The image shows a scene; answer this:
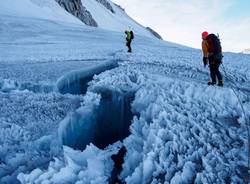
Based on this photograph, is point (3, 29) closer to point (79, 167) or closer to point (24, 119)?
point (24, 119)

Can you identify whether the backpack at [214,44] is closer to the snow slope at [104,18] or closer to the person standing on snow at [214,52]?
the person standing on snow at [214,52]

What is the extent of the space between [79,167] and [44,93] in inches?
110

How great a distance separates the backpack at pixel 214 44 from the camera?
7.63 m

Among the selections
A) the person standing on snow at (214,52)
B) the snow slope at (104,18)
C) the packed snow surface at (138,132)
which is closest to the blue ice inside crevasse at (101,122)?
the packed snow surface at (138,132)

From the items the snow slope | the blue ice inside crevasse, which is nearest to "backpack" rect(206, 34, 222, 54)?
the blue ice inside crevasse

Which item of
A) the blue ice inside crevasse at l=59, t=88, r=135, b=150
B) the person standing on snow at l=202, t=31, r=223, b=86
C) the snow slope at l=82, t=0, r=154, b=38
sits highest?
the person standing on snow at l=202, t=31, r=223, b=86

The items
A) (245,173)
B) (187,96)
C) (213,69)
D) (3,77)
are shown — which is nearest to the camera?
(245,173)

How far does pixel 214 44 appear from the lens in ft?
25.1

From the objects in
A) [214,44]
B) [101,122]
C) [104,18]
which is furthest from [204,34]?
[104,18]

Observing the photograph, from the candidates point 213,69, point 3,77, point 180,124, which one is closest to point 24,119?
point 180,124

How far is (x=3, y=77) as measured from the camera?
8.34m

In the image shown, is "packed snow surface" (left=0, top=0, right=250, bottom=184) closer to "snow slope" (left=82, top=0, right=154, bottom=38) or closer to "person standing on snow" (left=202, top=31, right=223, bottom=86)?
"person standing on snow" (left=202, top=31, right=223, bottom=86)

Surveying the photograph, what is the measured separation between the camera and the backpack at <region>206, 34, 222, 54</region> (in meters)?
7.63

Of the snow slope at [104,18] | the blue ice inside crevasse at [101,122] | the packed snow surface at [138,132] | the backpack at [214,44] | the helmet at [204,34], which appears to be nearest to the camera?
the packed snow surface at [138,132]
